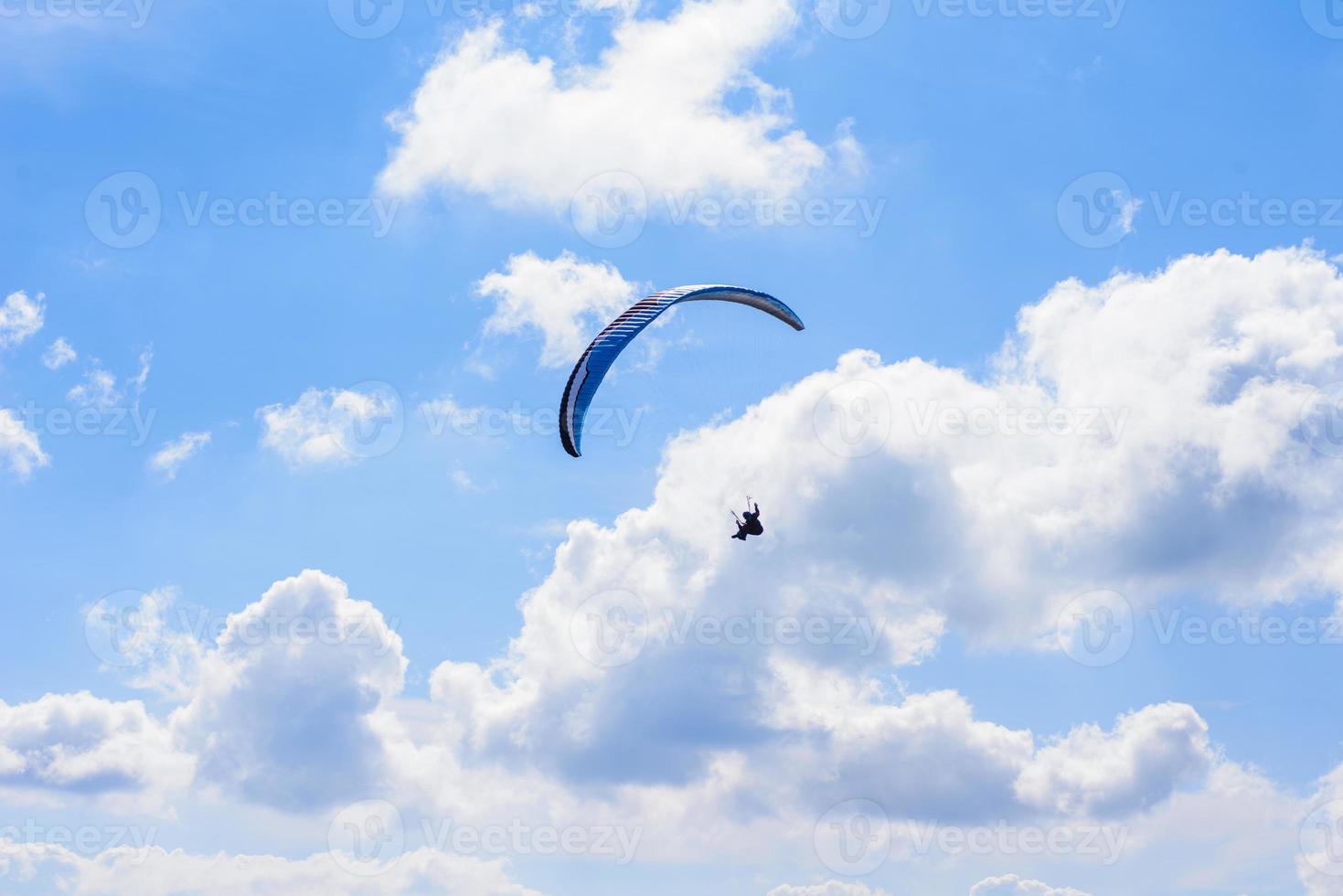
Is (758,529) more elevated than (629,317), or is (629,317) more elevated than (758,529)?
(629,317)

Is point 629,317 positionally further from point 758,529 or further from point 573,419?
point 758,529

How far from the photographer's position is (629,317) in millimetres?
67062

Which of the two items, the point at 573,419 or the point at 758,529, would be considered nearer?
the point at 573,419

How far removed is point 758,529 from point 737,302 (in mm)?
11113

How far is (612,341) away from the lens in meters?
65.6

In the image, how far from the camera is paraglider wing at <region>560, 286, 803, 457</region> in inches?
2516

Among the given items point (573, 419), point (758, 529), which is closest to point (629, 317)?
point (573, 419)

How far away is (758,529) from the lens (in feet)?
224

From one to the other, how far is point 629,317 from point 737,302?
698cm

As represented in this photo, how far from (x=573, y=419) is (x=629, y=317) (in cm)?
595

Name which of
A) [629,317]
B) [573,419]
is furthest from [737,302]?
[573,419]

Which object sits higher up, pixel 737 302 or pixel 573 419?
pixel 737 302

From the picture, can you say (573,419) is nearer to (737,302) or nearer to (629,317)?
(629,317)

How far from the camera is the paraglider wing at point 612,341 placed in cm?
6391
